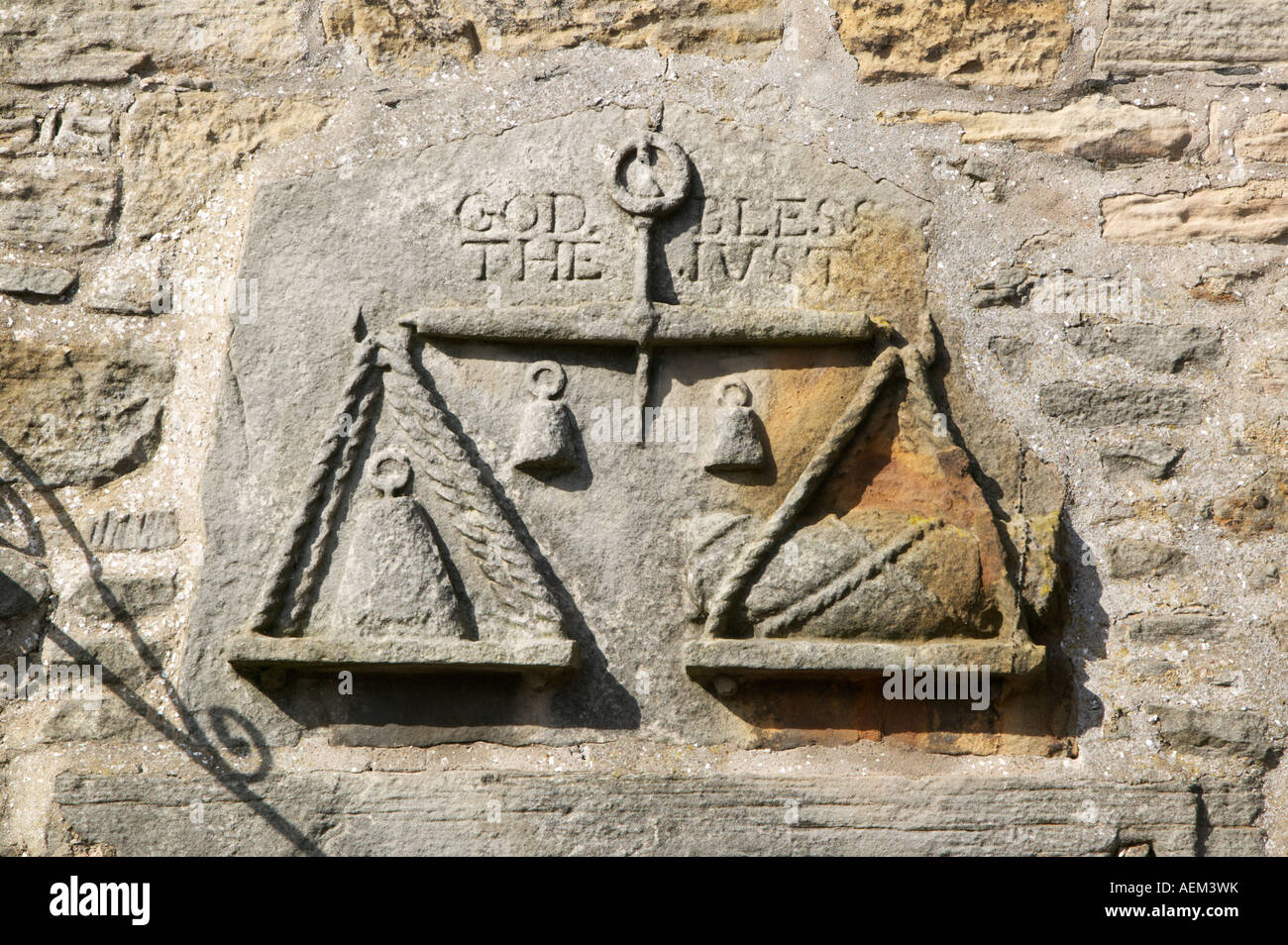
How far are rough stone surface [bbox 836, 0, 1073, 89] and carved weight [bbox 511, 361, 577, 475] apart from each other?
91 centimetres

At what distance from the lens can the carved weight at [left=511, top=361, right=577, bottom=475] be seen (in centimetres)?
225

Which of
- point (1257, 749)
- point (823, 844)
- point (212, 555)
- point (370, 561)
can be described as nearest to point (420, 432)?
point (370, 561)

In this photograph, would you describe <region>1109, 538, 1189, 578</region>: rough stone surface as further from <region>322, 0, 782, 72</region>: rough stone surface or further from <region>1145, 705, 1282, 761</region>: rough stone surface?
<region>322, 0, 782, 72</region>: rough stone surface

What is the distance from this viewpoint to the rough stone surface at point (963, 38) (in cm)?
247

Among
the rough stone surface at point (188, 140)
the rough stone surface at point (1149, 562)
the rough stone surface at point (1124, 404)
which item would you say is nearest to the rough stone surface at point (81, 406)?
the rough stone surface at point (188, 140)

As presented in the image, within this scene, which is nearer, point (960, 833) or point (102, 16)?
point (960, 833)

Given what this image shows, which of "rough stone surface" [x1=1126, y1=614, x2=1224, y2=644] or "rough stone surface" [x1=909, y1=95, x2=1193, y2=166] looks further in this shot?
"rough stone surface" [x1=909, y1=95, x2=1193, y2=166]

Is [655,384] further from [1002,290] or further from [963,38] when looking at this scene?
[963,38]

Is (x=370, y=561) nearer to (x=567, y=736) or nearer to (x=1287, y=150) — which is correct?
(x=567, y=736)

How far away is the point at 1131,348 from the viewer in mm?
2365

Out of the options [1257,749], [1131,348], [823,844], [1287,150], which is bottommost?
[823,844]

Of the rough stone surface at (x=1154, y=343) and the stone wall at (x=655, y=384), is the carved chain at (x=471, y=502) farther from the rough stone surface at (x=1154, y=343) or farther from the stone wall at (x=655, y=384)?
the rough stone surface at (x=1154, y=343)

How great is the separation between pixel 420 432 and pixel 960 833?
1233 millimetres

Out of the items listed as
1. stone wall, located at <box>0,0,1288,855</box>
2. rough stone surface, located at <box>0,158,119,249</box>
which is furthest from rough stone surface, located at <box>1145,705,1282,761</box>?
rough stone surface, located at <box>0,158,119,249</box>
